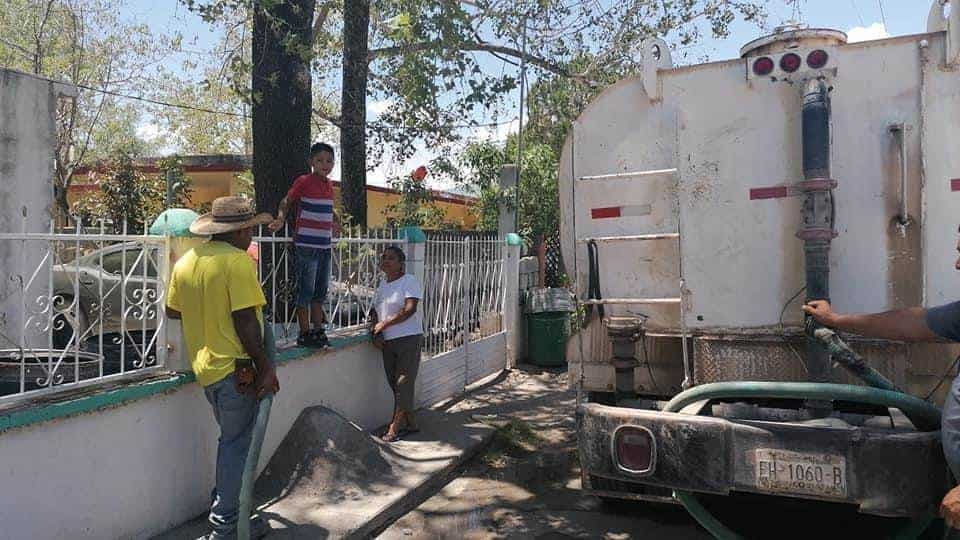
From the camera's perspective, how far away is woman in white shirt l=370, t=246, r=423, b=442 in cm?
609

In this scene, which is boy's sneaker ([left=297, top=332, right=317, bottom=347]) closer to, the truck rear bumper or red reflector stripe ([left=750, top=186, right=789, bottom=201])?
the truck rear bumper

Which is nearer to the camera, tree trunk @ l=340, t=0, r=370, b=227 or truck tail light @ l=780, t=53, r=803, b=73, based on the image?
truck tail light @ l=780, t=53, r=803, b=73

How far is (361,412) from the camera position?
20.7ft

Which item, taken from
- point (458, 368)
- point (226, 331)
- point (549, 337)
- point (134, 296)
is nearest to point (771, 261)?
point (226, 331)

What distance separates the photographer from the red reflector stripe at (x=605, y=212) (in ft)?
13.5

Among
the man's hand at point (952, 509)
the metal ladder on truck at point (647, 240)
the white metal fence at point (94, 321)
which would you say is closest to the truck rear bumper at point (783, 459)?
the man's hand at point (952, 509)

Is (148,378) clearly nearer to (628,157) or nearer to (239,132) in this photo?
(628,157)

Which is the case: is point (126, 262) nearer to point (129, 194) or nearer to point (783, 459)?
point (783, 459)

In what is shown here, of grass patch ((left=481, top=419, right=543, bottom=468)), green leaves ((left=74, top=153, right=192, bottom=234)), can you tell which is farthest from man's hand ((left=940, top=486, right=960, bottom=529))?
green leaves ((left=74, top=153, right=192, bottom=234))

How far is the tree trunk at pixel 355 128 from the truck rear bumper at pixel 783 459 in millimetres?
6510

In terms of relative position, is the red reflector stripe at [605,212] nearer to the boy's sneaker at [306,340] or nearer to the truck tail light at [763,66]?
the truck tail light at [763,66]

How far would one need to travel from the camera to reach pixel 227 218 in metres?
3.91

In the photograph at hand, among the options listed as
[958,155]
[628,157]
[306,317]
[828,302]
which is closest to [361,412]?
[306,317]

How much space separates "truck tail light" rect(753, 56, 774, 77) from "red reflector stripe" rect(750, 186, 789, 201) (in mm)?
546
